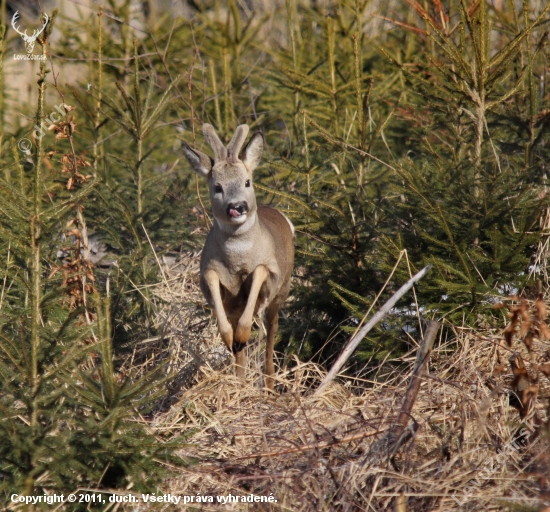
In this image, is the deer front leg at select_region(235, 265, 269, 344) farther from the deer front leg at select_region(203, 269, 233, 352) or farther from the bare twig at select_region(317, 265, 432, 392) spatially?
the bare twig at select_region(317, 265, 432, 392)

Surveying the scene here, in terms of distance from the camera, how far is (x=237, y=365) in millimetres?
6688

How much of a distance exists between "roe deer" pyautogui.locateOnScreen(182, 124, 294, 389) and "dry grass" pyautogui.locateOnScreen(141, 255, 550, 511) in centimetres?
55

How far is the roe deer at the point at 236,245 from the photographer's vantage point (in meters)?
6.22

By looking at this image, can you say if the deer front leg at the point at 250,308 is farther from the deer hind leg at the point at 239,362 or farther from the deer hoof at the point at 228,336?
the deer hind leg at the point at 239,362

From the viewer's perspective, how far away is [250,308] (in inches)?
248

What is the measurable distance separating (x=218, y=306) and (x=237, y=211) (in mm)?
681

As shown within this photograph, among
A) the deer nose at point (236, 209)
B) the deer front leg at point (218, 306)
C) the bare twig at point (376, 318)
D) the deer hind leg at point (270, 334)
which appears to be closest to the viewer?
the bare twig at point (376, 318)

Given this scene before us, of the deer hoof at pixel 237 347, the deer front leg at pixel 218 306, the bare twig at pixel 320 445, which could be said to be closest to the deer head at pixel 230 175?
the deer front leg at pixel 218 306

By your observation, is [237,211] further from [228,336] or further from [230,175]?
[228,336]

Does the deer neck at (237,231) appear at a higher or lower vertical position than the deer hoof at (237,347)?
higher

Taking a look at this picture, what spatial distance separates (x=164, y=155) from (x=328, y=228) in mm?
5262

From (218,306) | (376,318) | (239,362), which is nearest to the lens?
(376,318)

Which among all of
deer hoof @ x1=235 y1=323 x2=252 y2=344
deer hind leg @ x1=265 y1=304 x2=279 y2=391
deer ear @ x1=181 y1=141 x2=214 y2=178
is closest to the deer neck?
deer ear @ x1=181 y1=141 x2=214 y2=178

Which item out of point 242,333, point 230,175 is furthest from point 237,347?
point 230,175
